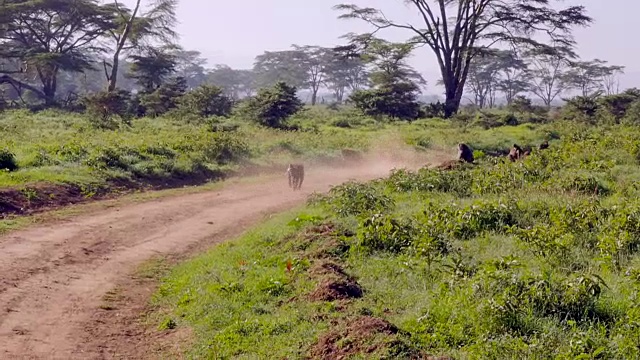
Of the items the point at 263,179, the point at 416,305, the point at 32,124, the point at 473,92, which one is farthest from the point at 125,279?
the point at 473,92

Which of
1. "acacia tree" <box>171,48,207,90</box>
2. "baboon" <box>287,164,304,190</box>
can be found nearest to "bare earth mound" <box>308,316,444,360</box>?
"baboon" <box>287,164,304,190</box>

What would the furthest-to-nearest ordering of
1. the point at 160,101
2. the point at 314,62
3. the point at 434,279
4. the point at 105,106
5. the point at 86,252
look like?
the point at 314,62 → the point at 160,101 → the point at 105,106 → the point at 86,252 → the point at 434,279

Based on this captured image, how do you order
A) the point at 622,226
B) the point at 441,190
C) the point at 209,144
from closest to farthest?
the point at 622,226 < the point at 441,190 < the point at 209,144

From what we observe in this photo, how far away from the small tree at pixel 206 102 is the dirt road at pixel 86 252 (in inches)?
588

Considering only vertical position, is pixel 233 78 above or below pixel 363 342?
above

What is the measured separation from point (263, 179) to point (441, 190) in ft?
20.7

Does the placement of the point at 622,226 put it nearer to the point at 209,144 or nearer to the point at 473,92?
the point at 209,144

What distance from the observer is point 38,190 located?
12250mm

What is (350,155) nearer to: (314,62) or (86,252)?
(86,252)

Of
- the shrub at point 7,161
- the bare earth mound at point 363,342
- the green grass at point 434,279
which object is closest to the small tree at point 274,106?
the shrub at point 7,161

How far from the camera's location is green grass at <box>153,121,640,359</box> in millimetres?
5281

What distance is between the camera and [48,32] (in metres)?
40.3

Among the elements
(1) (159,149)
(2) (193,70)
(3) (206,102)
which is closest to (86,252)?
(1) (159,149)

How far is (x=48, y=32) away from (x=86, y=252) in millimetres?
35852
